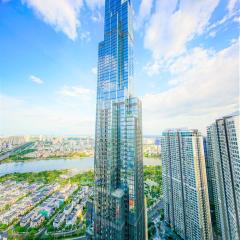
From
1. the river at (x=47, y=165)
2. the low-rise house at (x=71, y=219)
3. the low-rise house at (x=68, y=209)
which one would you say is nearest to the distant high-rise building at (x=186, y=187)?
the low-rise house at (x=71, y=219)

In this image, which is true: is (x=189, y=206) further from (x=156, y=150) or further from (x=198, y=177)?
(x=156, y=150)

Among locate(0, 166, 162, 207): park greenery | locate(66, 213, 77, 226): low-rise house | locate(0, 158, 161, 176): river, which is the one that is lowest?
locate(66, 213, 77, 226): low-rise house

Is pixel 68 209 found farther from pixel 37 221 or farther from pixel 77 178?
pixel 77 178

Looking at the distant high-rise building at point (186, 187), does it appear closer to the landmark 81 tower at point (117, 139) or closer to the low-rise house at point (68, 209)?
the landmark 81 tower at point (117, 139)

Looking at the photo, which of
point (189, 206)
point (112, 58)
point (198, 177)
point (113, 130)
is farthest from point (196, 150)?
point (112, 58)

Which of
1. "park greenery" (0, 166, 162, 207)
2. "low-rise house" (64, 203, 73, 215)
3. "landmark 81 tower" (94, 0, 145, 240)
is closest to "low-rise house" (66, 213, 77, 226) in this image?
"low-rise house" (64, 203, 73, 215)

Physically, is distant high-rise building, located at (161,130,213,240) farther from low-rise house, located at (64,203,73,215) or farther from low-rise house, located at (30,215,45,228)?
low-rise house, located at (30,215,45,228)

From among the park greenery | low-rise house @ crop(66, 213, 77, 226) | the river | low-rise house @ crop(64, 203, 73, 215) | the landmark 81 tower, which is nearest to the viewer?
the landmark 81 tower
